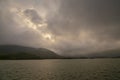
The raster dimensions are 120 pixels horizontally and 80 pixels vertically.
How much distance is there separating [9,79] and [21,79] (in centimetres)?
548

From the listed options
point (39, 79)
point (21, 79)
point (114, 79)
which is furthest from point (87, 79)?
point (21, 79)

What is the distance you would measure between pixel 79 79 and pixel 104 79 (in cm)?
1115

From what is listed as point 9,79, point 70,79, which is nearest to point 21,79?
point 9,79

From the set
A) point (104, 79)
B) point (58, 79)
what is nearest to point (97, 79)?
point (104, 79)

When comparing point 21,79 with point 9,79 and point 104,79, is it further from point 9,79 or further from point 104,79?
point 104,79

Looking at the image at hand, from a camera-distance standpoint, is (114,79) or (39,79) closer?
(114,79)

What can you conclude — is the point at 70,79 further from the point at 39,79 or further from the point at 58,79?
the point at 39,79

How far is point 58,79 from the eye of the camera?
75.2 meters

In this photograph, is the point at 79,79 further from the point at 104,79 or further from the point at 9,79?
the point at 9,79

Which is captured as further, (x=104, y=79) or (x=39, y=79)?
(x=39, y=79)

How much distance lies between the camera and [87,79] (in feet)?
240

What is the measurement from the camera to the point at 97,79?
72.9 meters

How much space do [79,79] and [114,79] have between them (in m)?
15.4

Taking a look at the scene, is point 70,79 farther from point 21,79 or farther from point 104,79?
point 21,79
